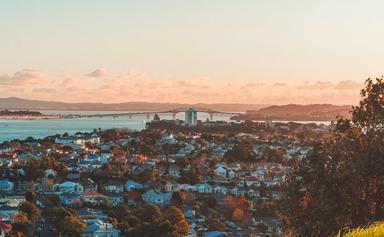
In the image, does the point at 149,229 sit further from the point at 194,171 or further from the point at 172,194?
the point at 194,171

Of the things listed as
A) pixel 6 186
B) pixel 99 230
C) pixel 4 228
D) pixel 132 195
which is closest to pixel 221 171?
pixel 132 195

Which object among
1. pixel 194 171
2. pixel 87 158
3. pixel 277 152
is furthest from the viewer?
pixel 277 152

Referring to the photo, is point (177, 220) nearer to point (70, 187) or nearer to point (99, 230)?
point (99, 230)

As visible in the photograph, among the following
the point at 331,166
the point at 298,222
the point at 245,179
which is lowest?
the point at 245,179

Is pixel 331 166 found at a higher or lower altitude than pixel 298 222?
higher

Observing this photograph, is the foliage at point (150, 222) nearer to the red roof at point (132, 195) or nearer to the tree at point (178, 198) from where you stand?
the tree at point (178, 198)

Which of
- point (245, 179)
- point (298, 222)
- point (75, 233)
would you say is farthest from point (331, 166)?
point (245, 179)
